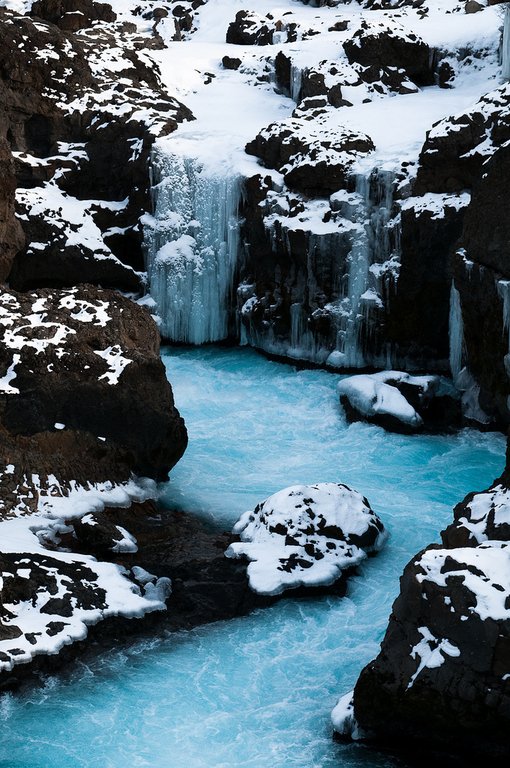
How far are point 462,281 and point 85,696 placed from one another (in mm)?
10433

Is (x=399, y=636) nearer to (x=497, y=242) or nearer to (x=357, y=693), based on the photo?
(x=357, y=693)

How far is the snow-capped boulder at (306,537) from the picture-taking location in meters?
11.6

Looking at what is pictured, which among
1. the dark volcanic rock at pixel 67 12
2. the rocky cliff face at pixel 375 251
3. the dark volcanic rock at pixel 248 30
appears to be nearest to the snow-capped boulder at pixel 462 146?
the rocky cliff face at pixel 375 251

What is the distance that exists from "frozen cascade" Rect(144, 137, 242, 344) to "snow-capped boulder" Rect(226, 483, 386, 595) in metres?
10.1

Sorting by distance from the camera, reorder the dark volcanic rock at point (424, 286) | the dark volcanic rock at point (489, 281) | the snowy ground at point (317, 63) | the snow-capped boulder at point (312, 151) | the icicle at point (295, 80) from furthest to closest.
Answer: the icicle at point (295, 80), the snowy ground at point (317, 63), the snow-capped boulder at point (312, 151), the dark volcanic rock at point (424, 286), the dark volcanic rock at point (489, 281)

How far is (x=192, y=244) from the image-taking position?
73.7 ft

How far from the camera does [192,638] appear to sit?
1054 centimetres

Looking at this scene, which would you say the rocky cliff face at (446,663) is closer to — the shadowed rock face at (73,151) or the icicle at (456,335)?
the icicle at (456,335)

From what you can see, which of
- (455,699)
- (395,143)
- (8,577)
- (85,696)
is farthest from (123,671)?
(395,143)

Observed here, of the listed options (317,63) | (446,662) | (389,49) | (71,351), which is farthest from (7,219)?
(446,662)

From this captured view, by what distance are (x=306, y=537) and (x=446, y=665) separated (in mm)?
4171

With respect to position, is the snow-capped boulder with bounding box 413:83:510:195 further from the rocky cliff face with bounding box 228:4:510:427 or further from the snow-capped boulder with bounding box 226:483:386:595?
the snow-capped boulder with bounding box 226:483:386:595

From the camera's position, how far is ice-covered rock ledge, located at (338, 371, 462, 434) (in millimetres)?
17312

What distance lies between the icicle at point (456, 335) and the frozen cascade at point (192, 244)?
5458 mm
